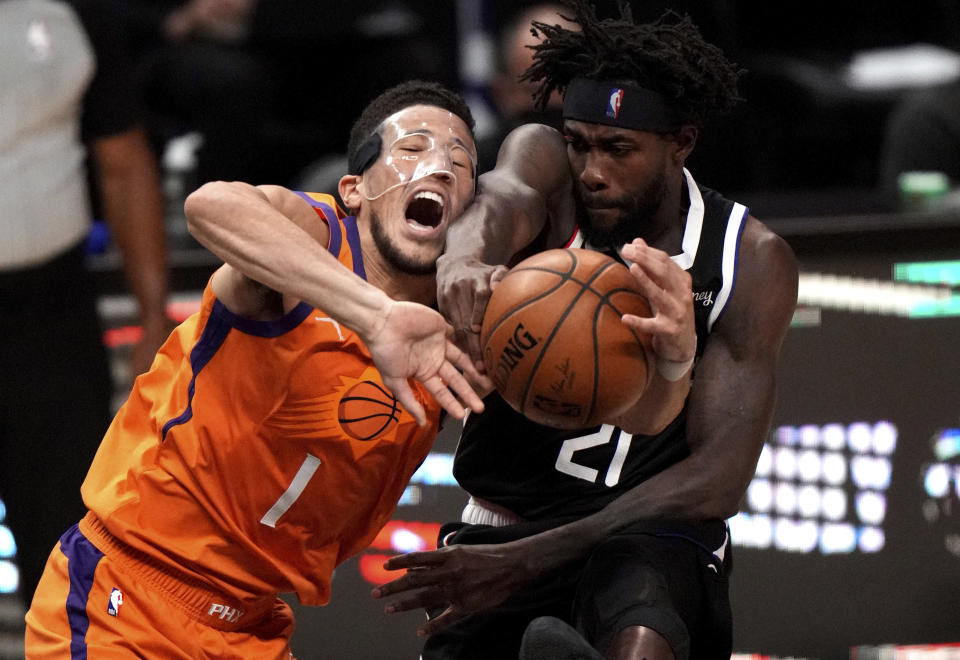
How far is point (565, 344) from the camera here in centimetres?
312

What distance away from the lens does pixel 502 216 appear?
3520 mm

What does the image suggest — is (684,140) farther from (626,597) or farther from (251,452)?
(251,452)

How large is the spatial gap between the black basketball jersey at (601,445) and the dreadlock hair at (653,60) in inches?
10.4

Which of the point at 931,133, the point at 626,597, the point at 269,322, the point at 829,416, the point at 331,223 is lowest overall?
the point at 829,416

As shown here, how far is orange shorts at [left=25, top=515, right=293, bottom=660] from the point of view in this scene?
3.41m

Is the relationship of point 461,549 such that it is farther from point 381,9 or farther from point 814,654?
point 381,9

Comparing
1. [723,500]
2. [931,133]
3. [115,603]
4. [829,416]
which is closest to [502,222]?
[723,500]

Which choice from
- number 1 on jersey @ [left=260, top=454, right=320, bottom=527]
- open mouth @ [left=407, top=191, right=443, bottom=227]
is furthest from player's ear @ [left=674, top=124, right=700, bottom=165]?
number 1 on jersey @ [left=260, top=454, right=320, bottom=527]

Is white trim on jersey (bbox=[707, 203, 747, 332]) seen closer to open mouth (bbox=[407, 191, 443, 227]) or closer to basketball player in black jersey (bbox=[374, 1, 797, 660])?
basketball player in black jersey (bbox=[374, 1, 797, 660])

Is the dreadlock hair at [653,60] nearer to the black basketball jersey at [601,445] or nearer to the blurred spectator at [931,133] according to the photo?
the black basketball jersey at [601,445]

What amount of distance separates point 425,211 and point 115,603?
3.73ft

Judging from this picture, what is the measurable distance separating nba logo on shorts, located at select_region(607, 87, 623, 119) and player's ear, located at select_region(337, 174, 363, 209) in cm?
62

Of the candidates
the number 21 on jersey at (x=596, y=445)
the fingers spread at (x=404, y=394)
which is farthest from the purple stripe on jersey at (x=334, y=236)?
the number 21 on jersey at (x=596, y=445)

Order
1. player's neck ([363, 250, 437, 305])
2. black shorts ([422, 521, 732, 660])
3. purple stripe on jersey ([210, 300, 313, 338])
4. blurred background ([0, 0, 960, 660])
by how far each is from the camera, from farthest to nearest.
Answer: blurred background ([0, 0, 960, 660])
player's neck ([363, 250, 437, 305])
black shorts ([422, 521, 732, 660])
purple stripe on jersey ([210, 300, 313, 338])
